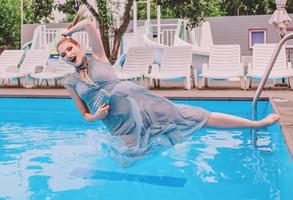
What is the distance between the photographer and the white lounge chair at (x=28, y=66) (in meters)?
11.9

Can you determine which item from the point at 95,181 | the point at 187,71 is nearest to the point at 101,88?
the point at 95,181

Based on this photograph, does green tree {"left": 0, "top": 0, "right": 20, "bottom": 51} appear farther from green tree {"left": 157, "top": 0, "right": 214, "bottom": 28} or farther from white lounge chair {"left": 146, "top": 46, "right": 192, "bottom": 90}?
white lounge chair {"left": 146, "top": 46, "right": 192, "bottom": 90}

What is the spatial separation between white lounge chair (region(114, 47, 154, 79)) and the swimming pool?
3.74 m

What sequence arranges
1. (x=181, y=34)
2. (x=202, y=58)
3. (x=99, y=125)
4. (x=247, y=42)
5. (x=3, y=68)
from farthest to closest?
(x=247, y=42)
(x=181, y=34)
(x=202, y=58)
(x=3, y=68)
(x=99, y=125)

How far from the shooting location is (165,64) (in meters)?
11.1

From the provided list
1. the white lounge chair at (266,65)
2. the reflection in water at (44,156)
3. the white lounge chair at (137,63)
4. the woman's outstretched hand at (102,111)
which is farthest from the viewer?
the white lounge chair at (137,63)

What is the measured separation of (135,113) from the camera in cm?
364

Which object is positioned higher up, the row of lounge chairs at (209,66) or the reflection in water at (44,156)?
the row of lounge chairs at (209,66)

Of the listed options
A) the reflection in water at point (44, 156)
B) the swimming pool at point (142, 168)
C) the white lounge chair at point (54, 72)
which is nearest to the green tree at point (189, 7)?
the white lounge chair at point (54, 72)

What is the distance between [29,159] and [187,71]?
6116 millimetres

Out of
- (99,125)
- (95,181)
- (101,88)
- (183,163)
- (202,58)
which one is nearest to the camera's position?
(101,88)

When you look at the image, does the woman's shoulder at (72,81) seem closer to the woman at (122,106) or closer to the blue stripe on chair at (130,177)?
the woman at (122,106)

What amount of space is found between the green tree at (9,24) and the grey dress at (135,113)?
22887 mm

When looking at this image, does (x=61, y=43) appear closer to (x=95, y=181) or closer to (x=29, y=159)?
(x=95, y=181)
